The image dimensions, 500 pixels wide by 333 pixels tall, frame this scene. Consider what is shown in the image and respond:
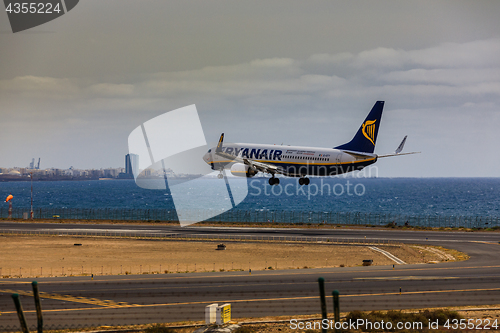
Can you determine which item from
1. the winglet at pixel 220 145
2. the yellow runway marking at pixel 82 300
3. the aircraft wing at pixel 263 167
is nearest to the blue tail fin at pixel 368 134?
the aircraft wing at pixel 263 167

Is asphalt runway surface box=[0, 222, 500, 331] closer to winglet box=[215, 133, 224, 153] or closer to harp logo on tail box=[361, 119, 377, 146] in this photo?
harp logo on tail box=[361, 119, 377, 146]

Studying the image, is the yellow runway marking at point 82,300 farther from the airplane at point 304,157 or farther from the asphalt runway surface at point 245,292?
the airplane at point 304,157

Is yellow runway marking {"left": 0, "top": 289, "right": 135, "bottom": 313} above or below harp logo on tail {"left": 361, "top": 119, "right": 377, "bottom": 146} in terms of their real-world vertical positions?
below

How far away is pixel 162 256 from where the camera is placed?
58.1 meters

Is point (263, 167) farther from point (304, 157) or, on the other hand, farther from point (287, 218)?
point (287, 218)

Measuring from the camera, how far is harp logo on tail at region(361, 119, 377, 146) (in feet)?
245

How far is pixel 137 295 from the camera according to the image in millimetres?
33031

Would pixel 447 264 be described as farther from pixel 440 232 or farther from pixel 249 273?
pixel 440 232

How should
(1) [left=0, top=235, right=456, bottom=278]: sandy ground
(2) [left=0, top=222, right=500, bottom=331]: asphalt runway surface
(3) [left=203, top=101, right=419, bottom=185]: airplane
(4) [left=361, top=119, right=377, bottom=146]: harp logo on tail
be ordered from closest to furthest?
1. (2) [left=0, top=222, right=500, bottom=331]: asphalt runway surface
2. (1) [left=0, top=235, right=456, bottom=278]: sandy ground
3. (3) [left=203, top=101, right=419, bottom=185]: airplane
4. (4) [left=361, top=119, right=377, bottom=146]: harp logo on tail

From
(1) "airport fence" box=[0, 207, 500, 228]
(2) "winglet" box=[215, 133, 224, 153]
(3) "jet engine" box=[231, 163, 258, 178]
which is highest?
(2) "winglet" box=[215, 133, 224, 153]

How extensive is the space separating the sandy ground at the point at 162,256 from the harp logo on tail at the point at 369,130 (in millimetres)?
18089

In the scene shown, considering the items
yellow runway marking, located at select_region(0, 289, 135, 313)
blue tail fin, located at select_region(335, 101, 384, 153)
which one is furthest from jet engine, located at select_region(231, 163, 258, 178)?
yellow runway marking, located at select_region(0, 289, 135, 313)

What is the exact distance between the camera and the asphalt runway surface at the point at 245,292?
28.0 meters

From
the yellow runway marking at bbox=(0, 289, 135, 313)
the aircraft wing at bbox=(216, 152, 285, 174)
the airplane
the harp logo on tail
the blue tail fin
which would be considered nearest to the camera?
the yellow runway marking at bbox=(0, 289, 135, 313)
